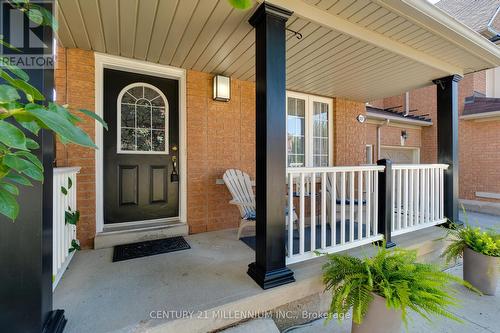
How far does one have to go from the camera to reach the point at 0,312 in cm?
111

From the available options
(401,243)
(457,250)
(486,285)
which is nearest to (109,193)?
(401,243)

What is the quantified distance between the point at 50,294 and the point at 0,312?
21 centimetres

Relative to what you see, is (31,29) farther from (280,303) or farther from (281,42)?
(280,303)

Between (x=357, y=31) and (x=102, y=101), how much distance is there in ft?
8.70

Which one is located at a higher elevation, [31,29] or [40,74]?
[31,29]

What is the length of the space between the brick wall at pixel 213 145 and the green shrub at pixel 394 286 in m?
1.84

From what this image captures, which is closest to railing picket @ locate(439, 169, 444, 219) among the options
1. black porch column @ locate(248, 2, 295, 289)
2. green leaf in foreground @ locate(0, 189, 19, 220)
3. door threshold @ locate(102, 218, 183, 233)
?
black porch column @ locate(248, 2, 295, 289)

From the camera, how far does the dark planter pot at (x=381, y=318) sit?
148 cm

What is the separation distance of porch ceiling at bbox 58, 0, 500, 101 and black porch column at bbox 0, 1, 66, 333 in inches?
33.6

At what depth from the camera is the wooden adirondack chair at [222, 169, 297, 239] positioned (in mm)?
2685

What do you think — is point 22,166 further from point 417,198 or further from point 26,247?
point 417,198

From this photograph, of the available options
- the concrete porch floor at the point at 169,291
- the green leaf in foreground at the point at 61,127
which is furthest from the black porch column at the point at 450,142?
the green leaf in foreground at the point at 61,127

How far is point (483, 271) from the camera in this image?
2.18 metres

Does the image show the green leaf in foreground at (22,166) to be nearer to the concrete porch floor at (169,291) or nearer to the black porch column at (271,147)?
the concrete porch floor at (169,291)
